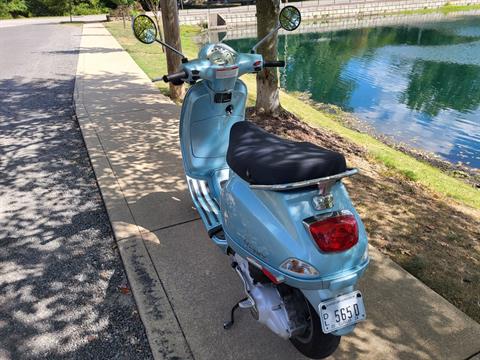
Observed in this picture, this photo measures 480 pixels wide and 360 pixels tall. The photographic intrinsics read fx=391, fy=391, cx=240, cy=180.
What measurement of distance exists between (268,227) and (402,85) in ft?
47.0

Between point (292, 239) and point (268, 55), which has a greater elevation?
point (268, 55)

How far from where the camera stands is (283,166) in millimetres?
2061

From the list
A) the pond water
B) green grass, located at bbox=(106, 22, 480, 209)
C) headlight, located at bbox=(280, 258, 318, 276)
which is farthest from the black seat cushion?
the pond water

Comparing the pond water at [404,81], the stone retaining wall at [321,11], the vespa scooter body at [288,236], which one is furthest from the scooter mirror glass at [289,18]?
the stone retaining wall at [321,11]

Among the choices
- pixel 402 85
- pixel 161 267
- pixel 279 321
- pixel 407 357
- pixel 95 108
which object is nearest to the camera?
pixel 279 321

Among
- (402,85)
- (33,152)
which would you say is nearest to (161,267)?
(33,152)

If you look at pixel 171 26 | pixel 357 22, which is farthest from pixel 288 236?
pixel 357 22

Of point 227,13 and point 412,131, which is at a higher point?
point 227,13

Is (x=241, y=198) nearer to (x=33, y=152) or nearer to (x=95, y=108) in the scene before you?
(x=33, y=152)

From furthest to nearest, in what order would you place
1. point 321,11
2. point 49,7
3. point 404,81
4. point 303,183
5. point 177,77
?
point 49,7, point 321,11, point 404,81, point 177,77, point 303,183

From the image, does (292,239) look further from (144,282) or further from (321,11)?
(321,11)

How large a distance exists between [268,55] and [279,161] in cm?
496

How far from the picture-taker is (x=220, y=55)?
3.15 metres

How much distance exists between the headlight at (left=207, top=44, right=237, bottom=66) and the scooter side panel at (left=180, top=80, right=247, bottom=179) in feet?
1.13
